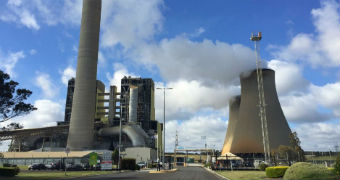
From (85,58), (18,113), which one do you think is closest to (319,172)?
(18,113)

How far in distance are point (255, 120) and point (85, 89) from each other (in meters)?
48.0

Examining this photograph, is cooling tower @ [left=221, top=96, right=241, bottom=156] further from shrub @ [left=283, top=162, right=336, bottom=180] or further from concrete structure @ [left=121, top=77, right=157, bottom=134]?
shrub @ [left=283, top=162, right=336, bottom=180]

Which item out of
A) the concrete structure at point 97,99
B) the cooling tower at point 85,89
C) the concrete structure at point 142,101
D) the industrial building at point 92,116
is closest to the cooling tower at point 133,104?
the industrial building at point 92,116

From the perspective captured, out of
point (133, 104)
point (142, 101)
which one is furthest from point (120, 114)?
point (142, 101)

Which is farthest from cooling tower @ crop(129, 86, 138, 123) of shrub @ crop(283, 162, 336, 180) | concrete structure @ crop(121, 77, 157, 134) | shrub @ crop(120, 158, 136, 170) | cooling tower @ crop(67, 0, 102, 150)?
shrub @ crop(283, 162, 336, 180)

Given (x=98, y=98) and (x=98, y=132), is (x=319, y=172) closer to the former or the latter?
(x=98, y=132)

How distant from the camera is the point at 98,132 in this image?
3844 inches

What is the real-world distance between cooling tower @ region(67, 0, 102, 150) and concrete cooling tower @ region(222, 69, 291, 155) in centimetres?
4190

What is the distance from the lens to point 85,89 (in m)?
73.3

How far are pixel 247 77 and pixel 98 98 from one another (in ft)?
224

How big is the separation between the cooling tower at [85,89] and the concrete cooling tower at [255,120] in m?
41.9

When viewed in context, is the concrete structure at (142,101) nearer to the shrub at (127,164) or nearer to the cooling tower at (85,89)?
the cooling tower at (85,89)

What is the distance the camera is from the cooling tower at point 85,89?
73000mm

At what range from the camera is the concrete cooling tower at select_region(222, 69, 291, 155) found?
72.4m
